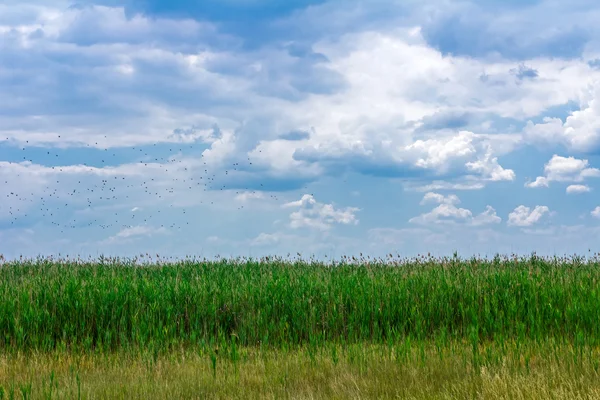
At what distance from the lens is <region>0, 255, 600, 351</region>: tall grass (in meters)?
11.9

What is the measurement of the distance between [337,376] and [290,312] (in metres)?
4.56

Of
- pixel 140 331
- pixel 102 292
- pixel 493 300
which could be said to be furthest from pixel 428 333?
pixel 102 292

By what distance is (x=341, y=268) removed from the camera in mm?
20047

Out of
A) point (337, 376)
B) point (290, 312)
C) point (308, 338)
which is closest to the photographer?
point (337, 376)

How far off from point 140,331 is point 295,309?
3359mm

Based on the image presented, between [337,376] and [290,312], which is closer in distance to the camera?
[337,376]

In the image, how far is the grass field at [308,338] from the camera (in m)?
7.85

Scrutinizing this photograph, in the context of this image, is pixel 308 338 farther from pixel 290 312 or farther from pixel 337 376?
pixel 337 376

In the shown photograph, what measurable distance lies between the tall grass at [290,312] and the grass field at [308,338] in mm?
43

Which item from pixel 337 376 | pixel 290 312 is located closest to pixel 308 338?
pixel 290 312

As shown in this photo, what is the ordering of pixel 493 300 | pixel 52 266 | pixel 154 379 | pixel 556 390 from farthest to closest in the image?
pixel 52 266 < pixel 493 300 < pixel 154 379 < pixel 556 390

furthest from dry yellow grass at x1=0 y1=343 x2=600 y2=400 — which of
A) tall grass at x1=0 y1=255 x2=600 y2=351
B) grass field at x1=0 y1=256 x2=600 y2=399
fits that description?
tall grass at x1=0 y1=255 x2=600 y2=351

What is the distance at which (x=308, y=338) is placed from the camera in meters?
12.1

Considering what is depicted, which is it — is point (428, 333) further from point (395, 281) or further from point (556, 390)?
point (556, 390)
